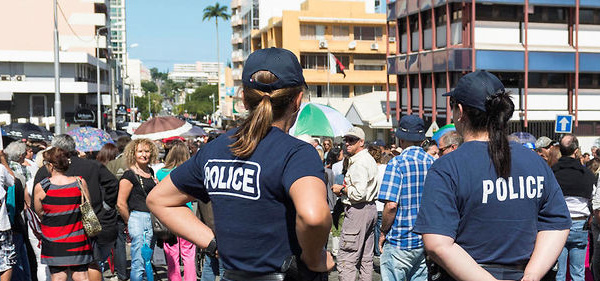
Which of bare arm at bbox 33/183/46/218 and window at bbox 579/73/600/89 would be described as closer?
bare arm at bbox 33/183/46/218

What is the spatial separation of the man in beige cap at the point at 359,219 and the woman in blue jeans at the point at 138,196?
2.24 m

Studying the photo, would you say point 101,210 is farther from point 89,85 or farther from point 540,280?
point 89,85

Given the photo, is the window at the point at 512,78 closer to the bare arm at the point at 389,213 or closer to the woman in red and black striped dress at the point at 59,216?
the bare arm at the point at 389,213

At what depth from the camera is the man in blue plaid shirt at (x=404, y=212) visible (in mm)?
5984

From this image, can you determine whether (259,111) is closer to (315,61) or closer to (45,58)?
(45,58)

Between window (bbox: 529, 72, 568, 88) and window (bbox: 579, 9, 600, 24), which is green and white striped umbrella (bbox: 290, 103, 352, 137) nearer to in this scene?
window (bbox: 529, 72, 568, 88)

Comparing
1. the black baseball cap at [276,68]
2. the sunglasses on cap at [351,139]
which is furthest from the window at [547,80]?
the black baseball cap at [276,68]

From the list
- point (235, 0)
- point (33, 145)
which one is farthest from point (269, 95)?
point (235, 0)

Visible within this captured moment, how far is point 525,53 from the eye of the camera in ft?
104

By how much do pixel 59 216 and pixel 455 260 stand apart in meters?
4.69

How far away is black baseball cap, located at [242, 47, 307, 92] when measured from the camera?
9.18ft

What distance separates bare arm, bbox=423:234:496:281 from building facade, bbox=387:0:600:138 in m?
28.4

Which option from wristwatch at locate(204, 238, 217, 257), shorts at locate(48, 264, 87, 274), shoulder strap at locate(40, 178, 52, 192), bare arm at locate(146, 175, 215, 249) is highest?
bare arm at locate(146, 175, 215, 249)

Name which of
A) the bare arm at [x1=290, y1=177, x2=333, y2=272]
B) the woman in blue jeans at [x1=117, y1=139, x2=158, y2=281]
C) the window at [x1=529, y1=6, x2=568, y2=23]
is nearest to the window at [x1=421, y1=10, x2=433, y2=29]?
the window at [x1=529, y1=6, x2=568, y2=23]
